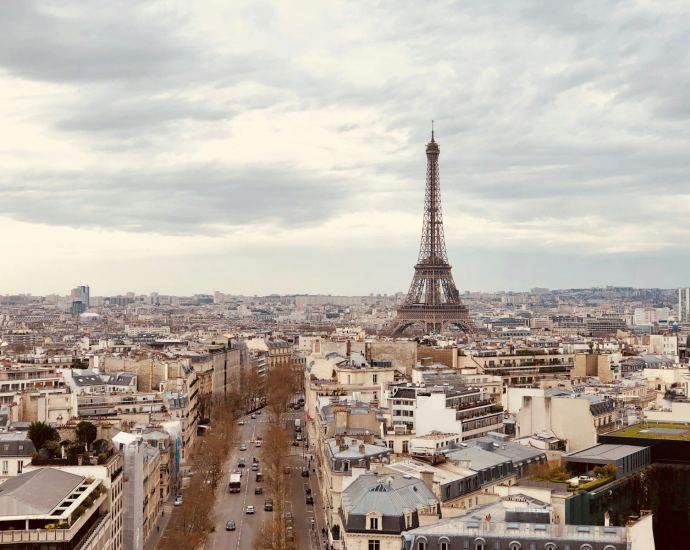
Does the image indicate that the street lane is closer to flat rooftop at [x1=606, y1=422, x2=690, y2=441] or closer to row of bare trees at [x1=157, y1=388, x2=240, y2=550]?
row of bare trees at [x1=157, y1=388, x2=240, y2=550]

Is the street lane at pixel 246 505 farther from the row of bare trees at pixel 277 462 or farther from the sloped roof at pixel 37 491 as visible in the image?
the sloped roof at pixel 37 491

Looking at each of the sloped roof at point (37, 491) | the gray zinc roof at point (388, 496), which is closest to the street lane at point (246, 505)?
the gray zinc roof at point (388, 496)

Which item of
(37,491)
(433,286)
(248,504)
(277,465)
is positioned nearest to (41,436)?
(37,491)

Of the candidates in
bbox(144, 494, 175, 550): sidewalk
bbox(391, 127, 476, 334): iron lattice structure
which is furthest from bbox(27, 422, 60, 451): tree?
bbox(391, 127, 476, 334): iron lattice structure

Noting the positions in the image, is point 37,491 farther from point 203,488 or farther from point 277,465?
point 277,465

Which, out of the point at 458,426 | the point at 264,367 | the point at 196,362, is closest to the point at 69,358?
the point at 196,362

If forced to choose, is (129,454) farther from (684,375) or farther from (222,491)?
(684,375)
